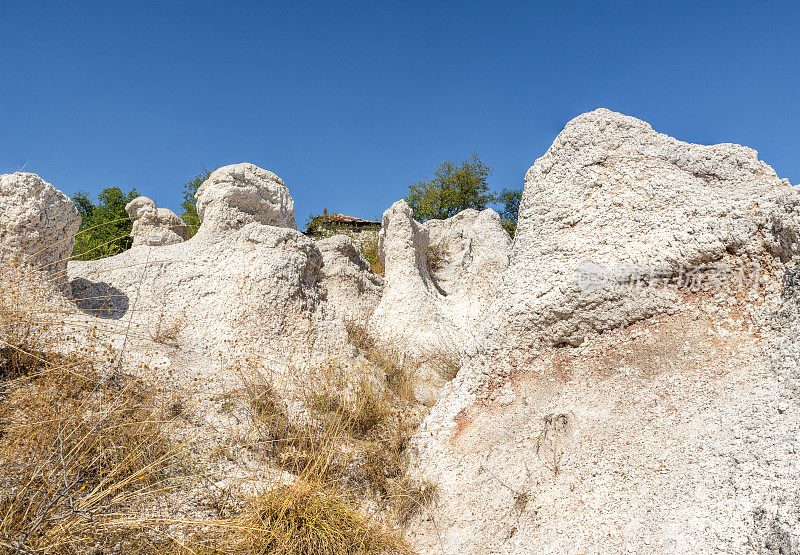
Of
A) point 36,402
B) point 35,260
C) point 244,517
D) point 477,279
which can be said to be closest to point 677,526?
point 244,517

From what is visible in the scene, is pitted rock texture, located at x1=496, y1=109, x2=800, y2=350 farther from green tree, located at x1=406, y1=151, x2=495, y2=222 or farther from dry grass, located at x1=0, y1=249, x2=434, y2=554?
green tree, located at x1=406, y1=151, x2=495, y2=222

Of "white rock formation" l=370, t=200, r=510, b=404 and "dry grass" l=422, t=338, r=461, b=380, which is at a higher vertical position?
"white rock formation" l=370, t=200, r=510, b=404

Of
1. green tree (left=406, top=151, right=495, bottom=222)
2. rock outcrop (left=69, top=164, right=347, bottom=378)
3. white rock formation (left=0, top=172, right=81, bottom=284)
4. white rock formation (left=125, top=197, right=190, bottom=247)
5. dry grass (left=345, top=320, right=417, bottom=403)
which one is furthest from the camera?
green tree (left=406, top=151, right=495, bottom=222)

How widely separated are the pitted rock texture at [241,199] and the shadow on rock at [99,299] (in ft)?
6.56

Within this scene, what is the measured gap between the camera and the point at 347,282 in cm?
727

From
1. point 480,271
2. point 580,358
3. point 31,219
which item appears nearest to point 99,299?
point 31,219

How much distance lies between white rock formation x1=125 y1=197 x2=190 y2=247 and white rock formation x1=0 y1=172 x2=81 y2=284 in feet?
11.2

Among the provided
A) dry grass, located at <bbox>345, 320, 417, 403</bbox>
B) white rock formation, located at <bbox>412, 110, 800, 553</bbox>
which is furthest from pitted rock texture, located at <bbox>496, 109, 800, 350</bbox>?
dry grass, located at <bbox>345, 320, 417, 403</bbox>

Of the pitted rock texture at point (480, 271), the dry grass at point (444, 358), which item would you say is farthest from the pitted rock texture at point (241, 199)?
the dry grass at point (444, 358)

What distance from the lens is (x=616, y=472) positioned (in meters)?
2.96

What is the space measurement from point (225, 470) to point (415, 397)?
2.22 metres

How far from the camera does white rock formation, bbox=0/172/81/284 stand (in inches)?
213

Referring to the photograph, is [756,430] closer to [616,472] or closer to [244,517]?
[616,472]

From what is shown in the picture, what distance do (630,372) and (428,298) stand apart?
3.68 meters
